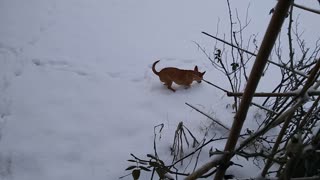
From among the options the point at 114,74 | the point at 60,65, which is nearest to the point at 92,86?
the point at 114,74

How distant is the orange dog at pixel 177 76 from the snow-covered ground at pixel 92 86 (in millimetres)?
104

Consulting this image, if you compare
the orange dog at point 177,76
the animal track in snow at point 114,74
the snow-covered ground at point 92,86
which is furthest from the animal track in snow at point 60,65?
the orange dog at point 177,76

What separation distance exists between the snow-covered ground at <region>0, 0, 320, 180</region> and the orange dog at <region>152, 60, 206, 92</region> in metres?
0.10

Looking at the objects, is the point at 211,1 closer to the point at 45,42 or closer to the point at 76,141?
the point at 45,42

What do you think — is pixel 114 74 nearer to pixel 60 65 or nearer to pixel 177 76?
pixel 60 65

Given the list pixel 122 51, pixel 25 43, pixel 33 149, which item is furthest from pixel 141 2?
pixel 33 149

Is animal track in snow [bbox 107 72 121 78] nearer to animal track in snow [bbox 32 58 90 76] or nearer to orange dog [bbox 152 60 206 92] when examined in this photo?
animal track in snow [bbox 32 58 90 76]

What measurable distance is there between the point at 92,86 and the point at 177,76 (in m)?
0.72

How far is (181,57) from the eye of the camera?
3240 mm

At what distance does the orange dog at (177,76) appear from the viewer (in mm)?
2404

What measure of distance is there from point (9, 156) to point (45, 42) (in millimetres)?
1654

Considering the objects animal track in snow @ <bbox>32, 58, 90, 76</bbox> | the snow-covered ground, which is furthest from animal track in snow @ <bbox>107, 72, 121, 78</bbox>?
animal track in snow @ <bbox>32, 58, 90, 76</bbox>

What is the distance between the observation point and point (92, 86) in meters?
2.62

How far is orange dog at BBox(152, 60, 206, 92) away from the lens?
2404 mm
